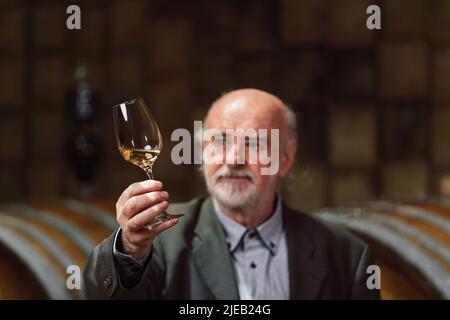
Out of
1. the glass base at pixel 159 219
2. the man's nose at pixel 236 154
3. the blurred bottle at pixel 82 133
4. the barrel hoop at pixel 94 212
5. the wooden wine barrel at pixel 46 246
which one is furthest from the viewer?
the blurred bottle at pixel 82 133

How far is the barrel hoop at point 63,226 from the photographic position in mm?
1123

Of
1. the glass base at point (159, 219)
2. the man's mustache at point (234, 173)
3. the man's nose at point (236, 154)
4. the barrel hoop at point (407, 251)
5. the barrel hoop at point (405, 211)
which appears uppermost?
the man's nose at point (236, 154)

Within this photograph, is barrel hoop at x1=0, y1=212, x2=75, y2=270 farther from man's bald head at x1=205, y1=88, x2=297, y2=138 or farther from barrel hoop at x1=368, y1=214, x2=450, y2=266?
barrel hoop at x1=368, y1=214, x2=450, y2=266

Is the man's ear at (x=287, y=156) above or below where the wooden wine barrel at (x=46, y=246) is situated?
above

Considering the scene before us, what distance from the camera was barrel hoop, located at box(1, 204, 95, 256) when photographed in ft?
3.68

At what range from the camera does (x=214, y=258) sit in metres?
0.94

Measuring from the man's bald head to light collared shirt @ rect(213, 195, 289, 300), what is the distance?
5.9 inches

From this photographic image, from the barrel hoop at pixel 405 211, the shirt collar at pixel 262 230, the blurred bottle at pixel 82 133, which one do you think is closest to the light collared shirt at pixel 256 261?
the shirt collar at pixel 262 230

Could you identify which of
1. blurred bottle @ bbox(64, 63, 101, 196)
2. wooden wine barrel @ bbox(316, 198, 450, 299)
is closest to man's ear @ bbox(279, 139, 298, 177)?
wooden wine barrel @ bbox(316, 198, 450, 299)

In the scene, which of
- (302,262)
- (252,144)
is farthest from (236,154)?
(302,262)

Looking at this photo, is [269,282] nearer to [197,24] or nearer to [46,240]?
[46,240]

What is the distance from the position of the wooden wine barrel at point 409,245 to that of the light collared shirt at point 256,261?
0.71 feet

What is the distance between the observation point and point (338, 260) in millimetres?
1038

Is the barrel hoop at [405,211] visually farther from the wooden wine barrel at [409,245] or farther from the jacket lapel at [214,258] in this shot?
the jacket lapel at [214,258]
